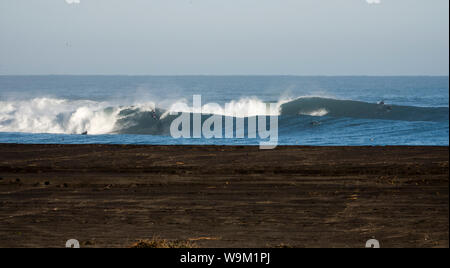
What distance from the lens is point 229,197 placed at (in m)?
8.68

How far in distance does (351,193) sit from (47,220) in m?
4.63

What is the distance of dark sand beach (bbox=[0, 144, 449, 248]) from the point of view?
662 centimetres

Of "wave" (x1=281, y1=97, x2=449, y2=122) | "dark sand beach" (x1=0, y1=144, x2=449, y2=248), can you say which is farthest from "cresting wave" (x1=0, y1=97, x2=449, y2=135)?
"dark sand beach" (x1=0, y1=144, x2=449, y2=248)

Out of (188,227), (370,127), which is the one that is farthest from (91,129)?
(188,227)

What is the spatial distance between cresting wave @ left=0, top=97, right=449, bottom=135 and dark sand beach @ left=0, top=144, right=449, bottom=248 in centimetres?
1171

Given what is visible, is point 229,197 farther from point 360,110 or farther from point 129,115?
point 360,110

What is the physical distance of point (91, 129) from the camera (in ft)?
84.6

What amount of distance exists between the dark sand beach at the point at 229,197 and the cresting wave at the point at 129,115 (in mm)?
11714

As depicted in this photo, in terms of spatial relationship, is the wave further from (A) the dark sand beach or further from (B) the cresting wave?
(A) the dark sand beach

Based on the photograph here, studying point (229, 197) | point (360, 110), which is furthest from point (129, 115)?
point (229, 197)

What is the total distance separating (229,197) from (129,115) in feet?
64.1

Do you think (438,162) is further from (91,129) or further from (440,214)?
(91,129)

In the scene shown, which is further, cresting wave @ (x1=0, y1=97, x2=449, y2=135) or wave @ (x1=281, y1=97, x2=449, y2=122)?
wave @ (x1=281, y1=97, x2=449, y2=122)
